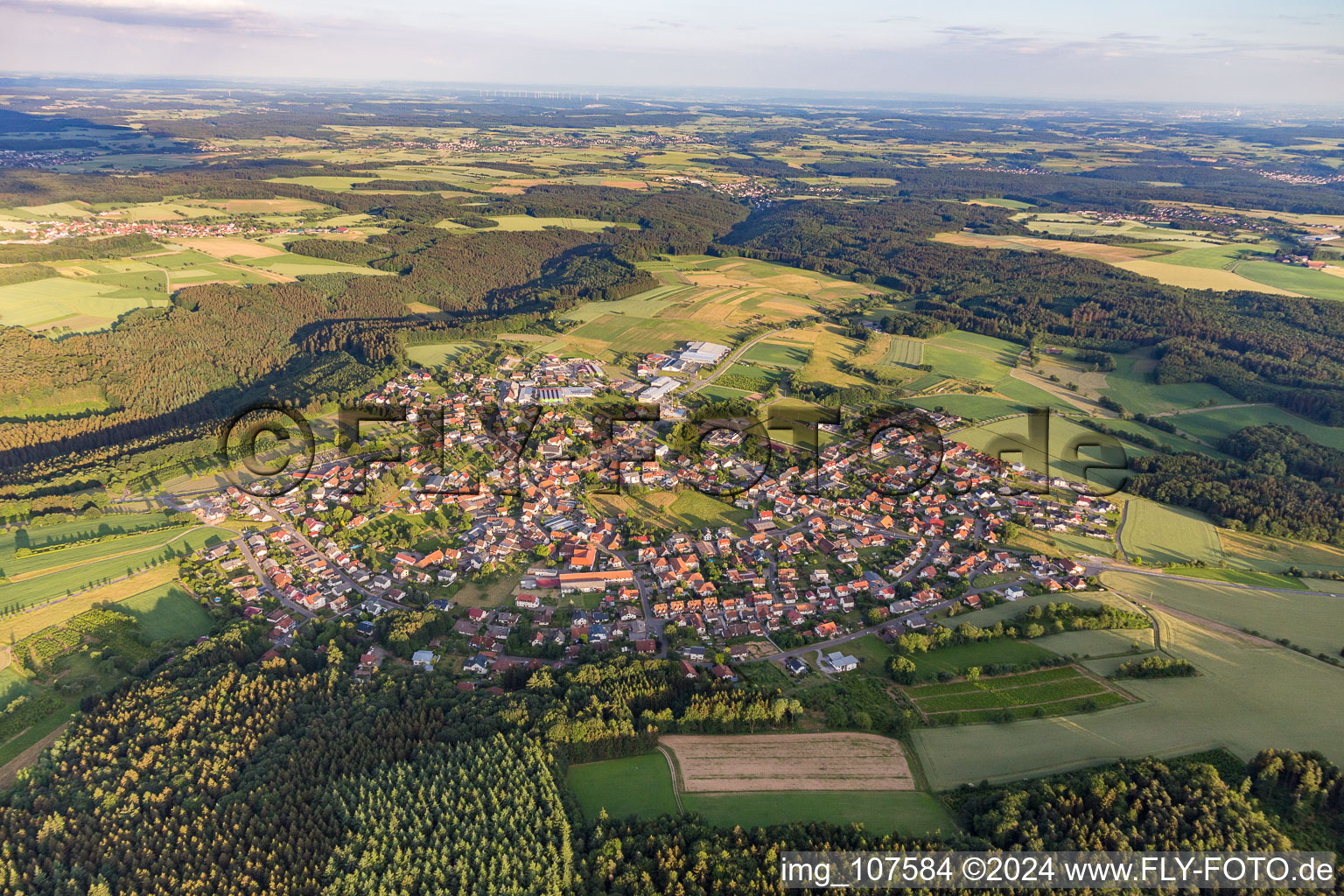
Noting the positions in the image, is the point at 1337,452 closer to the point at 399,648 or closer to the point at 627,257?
the point at 399,648

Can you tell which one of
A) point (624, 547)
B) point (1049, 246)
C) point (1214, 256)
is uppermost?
point (1049, 246)

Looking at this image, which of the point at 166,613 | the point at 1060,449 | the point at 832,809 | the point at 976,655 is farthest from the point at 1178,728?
the point at 166,613

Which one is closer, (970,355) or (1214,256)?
(970,355)

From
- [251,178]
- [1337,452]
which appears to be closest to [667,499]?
[1337,452]

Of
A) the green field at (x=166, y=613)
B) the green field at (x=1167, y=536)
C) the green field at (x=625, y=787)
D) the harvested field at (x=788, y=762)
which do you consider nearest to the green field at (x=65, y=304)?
the green field at (x=166, y=613)

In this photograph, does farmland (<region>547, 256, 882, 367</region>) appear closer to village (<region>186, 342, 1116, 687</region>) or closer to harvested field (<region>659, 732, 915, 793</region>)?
village (<region>186, 342, 1116, 687</region>)

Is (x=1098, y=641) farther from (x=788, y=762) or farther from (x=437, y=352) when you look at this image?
(x=437, y=352)

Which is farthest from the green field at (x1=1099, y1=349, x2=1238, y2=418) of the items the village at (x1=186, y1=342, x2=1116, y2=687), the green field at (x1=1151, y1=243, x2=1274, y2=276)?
the green field at (x1=1151, y1=243, x2=1274, y2=276)
